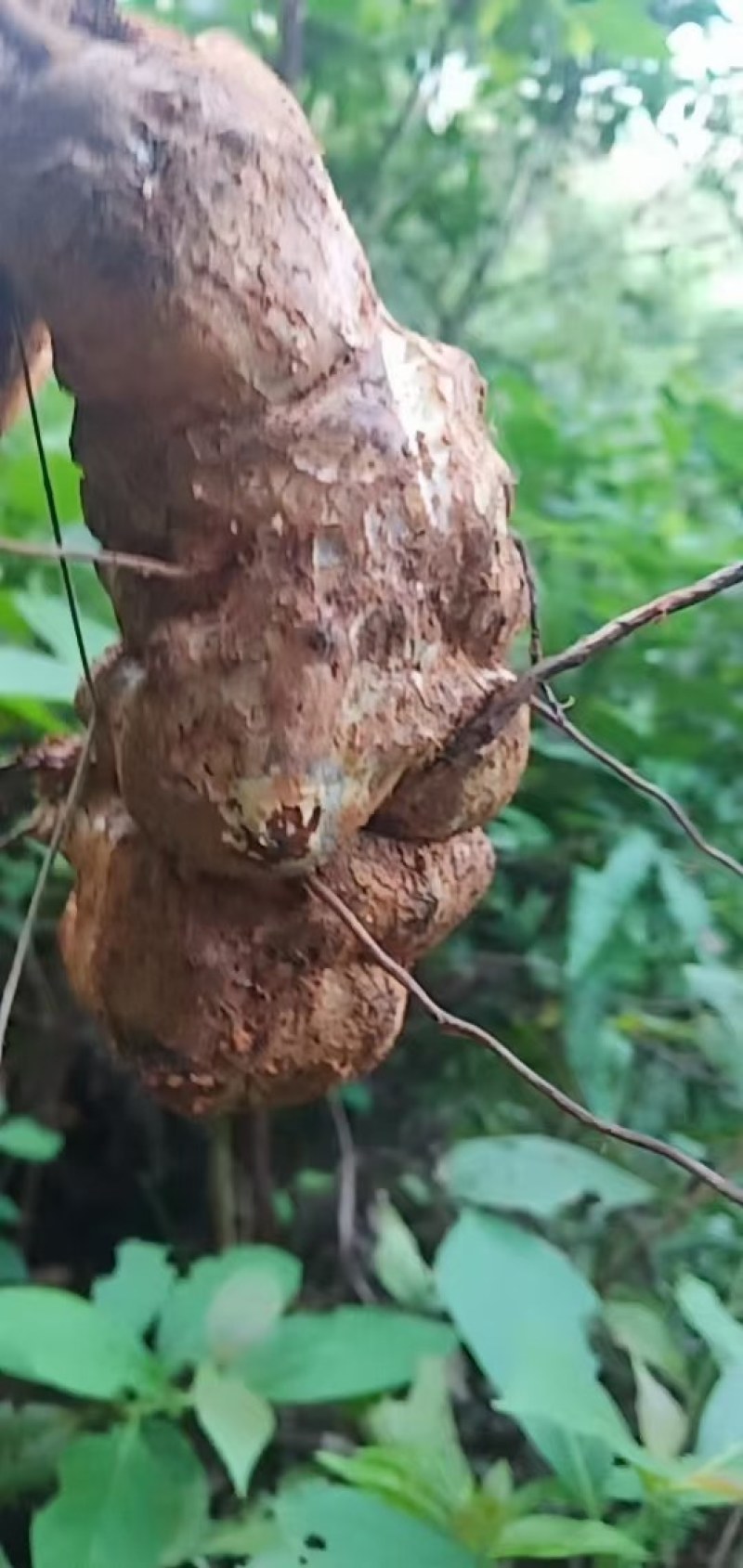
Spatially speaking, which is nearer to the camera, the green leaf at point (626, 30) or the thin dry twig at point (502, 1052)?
the thin dry twig at point (502, 1052)

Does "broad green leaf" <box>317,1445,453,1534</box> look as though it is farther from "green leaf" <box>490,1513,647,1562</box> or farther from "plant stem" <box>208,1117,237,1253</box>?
"plant stem" <box>208,1117,237,1253</box>

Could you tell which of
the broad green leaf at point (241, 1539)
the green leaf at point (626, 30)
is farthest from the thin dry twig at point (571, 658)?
the green leaf at point (626, 30)

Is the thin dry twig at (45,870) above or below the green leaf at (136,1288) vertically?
above

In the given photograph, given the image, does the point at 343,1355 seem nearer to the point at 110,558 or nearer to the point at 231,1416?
the point at 231,1416

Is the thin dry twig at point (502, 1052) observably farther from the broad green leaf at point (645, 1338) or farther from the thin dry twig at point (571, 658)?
the broad green leaf at point (645, 1338)

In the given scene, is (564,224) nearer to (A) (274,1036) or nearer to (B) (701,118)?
(B) (701,118)

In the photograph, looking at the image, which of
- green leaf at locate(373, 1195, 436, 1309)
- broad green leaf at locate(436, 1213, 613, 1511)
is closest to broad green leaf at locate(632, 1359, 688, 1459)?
broad green leaf at locate(436, 1213, 613, 1511)
